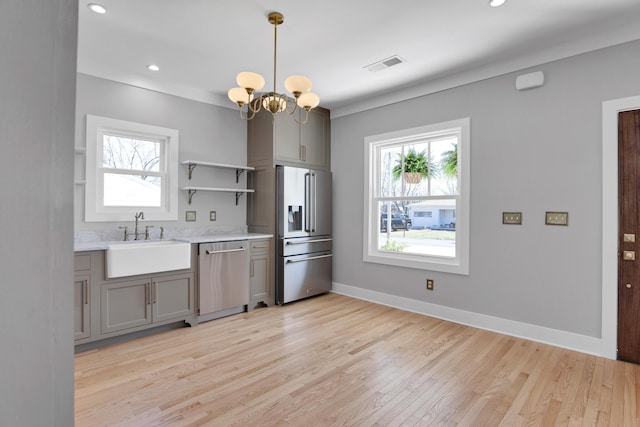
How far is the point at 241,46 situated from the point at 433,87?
2169 millimetres

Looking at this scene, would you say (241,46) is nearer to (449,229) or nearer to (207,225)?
(207,225)

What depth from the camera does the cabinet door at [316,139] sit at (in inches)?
183

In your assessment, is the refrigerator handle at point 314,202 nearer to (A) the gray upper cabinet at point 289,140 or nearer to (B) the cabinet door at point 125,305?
(A) the gray upper cabinet at point 289,140

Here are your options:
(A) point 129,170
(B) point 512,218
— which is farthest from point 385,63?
(A) point 129,170

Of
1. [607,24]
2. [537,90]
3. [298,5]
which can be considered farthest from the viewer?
[537,90]

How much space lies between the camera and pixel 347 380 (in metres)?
2.41

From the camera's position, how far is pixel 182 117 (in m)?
4.05

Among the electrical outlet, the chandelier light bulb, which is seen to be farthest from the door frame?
→ the chandelier light bulb

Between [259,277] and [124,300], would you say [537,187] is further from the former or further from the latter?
[124,300]

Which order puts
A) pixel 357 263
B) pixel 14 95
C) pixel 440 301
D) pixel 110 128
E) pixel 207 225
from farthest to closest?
pixel 357 263
pixel 207 225
pixel 440 301
pixel 110 128
pixel 14 95

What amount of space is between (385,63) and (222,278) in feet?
9.48

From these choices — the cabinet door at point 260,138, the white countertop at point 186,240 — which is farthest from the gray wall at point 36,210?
the cabinet door at point 260,138

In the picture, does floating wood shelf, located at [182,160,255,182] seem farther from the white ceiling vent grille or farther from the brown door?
the brown door

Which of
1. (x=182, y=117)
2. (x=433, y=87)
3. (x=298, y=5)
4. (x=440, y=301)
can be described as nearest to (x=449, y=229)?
(x=440, y=301)
